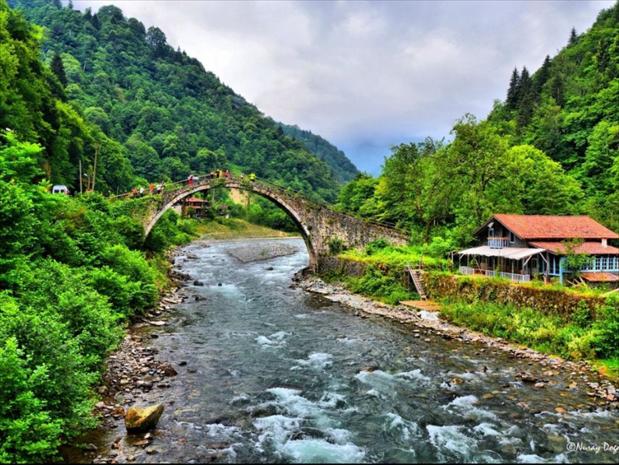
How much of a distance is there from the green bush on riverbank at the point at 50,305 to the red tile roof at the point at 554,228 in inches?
893

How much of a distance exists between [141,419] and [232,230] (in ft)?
258

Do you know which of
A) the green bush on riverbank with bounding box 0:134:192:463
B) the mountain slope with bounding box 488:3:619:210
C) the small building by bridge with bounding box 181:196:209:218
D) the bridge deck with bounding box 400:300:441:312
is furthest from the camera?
the small building by bridge with bounding box 181:196:209:218

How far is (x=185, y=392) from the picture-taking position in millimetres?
12898

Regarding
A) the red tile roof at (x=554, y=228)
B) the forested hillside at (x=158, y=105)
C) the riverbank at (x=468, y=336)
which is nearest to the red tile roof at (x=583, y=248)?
the red tile roof at (x=554, y=228)

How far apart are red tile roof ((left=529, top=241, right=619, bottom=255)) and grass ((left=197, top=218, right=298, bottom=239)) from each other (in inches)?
2530

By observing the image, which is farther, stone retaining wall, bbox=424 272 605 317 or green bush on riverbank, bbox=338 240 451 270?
green bush on riverbank, bbox=338 240 451 270

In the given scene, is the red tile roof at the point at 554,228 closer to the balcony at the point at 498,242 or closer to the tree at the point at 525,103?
the balcony at the point at 498,242

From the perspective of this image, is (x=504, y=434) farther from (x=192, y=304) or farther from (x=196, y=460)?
(x=192, y=304)

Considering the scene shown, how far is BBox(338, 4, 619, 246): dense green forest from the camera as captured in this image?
3238cm

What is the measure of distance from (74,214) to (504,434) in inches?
876

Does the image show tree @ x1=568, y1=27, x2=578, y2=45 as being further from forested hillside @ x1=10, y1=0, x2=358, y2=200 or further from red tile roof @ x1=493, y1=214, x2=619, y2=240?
red tile roof @ x1=493, y1=214, x2=619, y2=240

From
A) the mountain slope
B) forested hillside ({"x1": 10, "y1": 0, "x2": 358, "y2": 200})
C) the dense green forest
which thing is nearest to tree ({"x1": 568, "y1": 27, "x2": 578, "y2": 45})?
the mountain slope

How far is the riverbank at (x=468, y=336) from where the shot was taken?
13914 mm

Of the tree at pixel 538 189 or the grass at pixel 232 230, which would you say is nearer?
the tree at pixel 538 189
